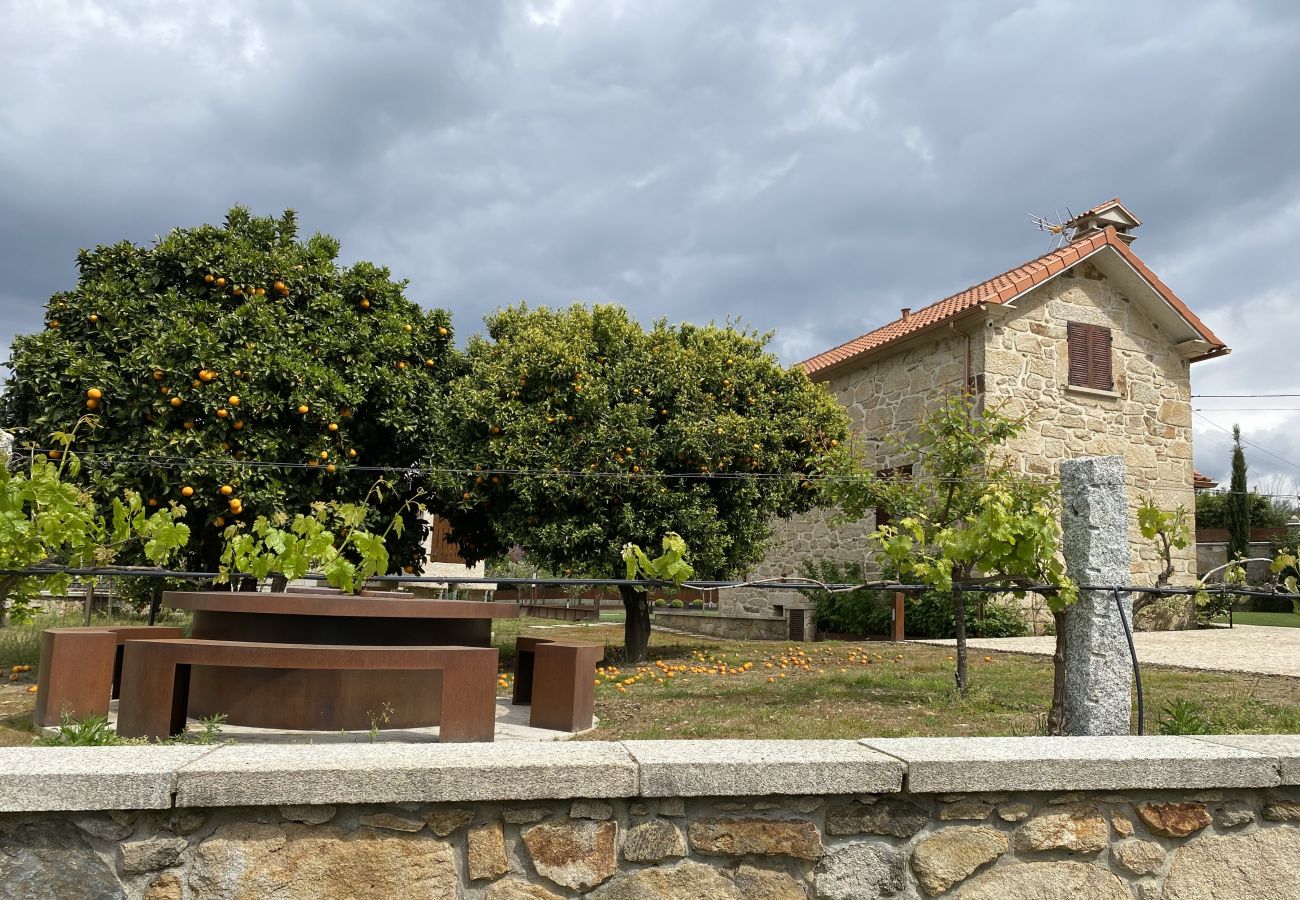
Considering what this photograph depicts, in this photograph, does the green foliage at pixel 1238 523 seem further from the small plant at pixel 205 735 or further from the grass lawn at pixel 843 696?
the small plant at pixel 205 735

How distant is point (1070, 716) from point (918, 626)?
10.9 metres

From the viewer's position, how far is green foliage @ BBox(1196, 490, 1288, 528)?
30.1 m

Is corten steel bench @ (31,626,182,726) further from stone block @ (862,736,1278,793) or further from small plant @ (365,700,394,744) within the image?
stone block @ (862,736,1278,793)

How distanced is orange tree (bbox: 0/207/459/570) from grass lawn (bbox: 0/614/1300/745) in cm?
221

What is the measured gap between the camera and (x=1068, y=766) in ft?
9.32

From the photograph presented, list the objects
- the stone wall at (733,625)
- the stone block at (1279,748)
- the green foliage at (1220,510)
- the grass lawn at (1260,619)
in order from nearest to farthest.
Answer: the stone block at (1279,748) → the stone wall at (733,625) → the grass lawn at (1260,619) → the green foliage at (1220,510)

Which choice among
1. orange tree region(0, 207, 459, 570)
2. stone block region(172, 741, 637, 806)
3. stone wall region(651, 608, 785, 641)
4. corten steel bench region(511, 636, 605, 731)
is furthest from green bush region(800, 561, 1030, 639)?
stone block region(172, 741, 637, 806)

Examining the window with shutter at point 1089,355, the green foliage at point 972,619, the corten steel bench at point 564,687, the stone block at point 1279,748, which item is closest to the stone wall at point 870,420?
the green foliage at point 972,619

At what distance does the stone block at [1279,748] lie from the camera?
9.76 ft

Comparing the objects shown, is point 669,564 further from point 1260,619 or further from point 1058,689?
point 1260,619

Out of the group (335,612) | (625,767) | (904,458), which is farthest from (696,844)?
(904,458)

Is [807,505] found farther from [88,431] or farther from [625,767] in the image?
[625,767]

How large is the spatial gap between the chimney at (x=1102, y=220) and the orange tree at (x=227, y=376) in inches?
473

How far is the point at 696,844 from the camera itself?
2664 mm
